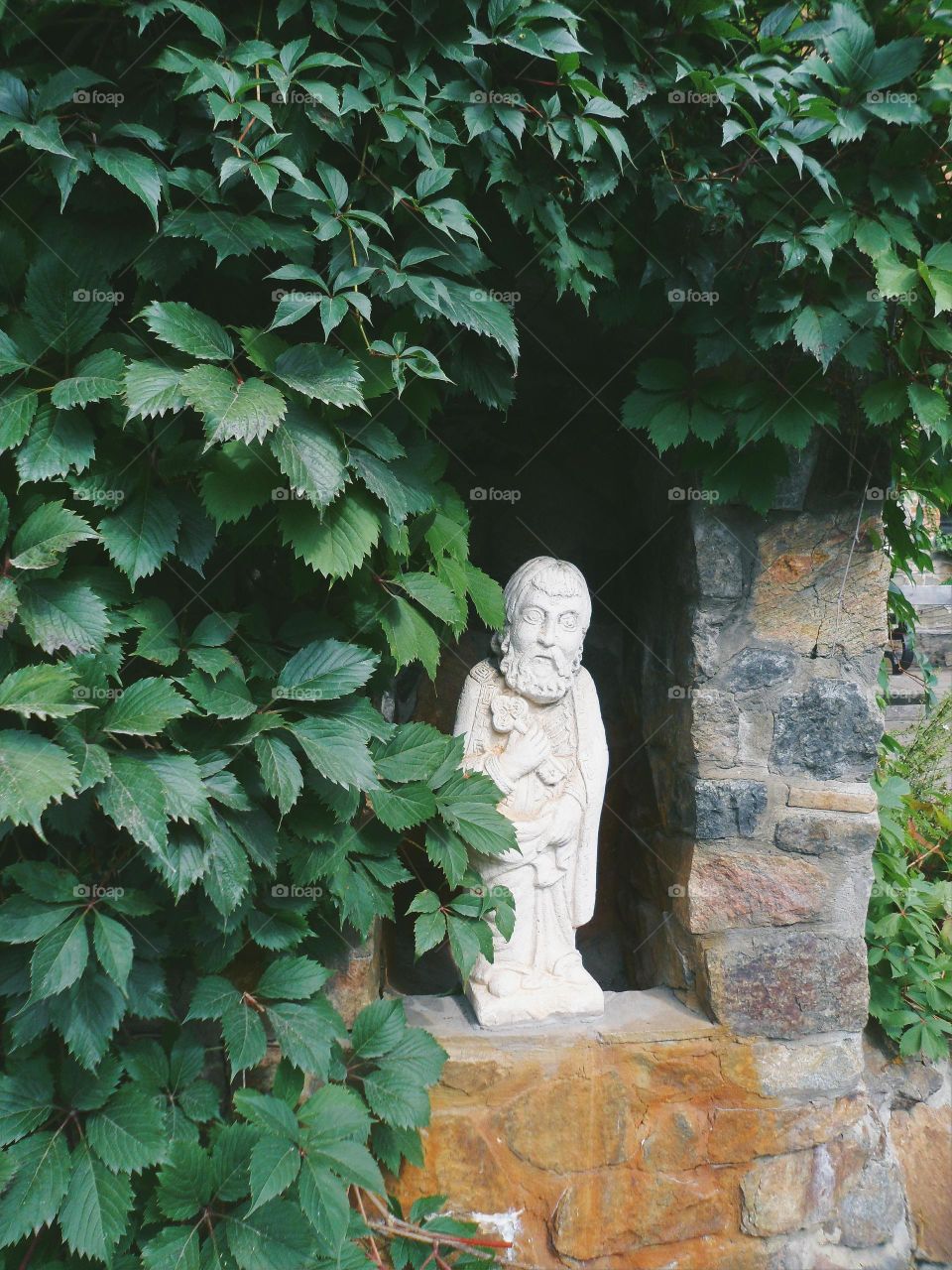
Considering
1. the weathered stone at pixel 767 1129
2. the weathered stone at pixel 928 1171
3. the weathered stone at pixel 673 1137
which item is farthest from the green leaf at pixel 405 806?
the weathered stone at pixel 928 1171

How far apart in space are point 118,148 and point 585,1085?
195 centimetres

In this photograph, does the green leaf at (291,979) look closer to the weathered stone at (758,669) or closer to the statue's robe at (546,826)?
the statue's robe at (546,826)

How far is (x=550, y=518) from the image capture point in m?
2.86

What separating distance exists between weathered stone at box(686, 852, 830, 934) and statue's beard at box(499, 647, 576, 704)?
1.63 ft

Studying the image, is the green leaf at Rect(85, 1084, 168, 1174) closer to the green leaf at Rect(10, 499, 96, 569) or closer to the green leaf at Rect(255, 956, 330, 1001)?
the green leaf at Rect(255, 956, 330, 1001)

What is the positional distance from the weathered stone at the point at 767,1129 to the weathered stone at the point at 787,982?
0.56 feet

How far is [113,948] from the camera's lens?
4.94 feet

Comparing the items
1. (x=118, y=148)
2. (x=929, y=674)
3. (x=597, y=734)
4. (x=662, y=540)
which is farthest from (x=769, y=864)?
(x=118, y=148)

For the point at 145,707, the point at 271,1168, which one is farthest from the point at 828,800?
the point at 145,707

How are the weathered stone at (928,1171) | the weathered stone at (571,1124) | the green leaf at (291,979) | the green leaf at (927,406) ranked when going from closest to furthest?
the green leaf at (291,979) → the green leaf at (927,406) → the weathered stone at (571,1124) → the weathered stone at (928,1171)

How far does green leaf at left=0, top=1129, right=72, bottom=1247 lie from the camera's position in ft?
4.97

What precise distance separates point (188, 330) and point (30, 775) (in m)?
0.68

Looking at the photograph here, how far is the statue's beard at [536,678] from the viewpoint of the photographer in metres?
2.21

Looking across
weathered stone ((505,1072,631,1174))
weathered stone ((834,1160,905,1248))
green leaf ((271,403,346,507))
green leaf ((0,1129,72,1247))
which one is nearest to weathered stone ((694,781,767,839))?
weathered stone ((505,1072,631,1174))
